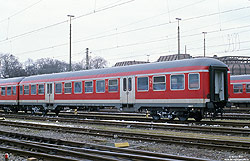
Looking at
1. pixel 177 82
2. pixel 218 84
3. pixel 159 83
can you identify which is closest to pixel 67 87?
pixel 159 83

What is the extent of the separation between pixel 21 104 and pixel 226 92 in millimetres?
19115

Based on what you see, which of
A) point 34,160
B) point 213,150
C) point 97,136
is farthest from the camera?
point 97,136

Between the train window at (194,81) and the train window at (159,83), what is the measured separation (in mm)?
1760

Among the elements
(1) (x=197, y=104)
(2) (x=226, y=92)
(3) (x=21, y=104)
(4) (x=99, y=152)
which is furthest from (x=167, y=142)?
(3) (x=21, y=104)

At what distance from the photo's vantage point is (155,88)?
20188mm

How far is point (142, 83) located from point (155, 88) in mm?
1110

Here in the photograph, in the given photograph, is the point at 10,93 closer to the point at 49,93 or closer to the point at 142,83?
the point at 49,93

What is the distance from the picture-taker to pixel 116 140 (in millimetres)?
13078

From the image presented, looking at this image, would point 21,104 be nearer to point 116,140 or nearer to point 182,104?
point 182,104

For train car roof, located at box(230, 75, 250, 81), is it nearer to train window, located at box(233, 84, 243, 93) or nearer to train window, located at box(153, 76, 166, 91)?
train window, located at box(233, 84, 243, 93)

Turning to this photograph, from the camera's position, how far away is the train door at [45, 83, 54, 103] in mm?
27875

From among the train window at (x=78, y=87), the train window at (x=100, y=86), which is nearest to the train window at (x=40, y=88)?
the train window at (x=78, y=87)

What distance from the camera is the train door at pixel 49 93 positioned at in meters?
27.9

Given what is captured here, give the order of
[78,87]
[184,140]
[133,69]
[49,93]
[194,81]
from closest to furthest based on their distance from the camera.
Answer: [184,140]
[194,81]
[133,69]
[78,87]
[49,93]
